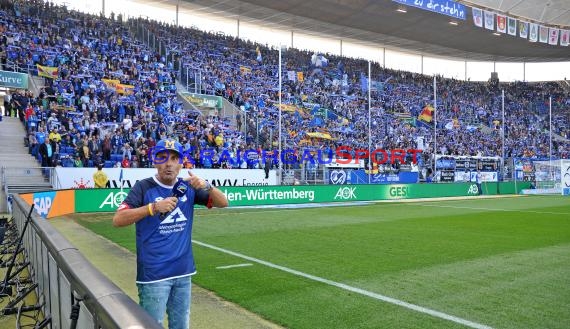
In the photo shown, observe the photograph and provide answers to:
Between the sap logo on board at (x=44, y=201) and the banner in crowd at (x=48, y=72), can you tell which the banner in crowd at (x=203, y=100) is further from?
the sap logo on board at (x=44, y=201)

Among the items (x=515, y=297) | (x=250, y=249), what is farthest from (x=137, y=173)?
(x=515, y=297)

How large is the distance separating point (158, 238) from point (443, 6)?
43.1 m

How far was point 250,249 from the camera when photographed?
11.0 meters

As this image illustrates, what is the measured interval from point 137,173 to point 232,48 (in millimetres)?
23924

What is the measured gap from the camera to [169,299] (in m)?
3.97

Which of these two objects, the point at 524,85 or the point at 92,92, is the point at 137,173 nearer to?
the point at 92,92

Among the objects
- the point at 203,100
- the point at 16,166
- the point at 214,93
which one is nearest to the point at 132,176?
the point at 16,166

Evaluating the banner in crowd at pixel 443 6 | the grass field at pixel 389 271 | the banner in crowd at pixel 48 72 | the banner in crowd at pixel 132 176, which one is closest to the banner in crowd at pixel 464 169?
the banner in crowd at pixel 443 6

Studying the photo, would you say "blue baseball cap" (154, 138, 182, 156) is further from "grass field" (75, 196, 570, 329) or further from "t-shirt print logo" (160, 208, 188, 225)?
"grass field" (75, 196, 570, 329)

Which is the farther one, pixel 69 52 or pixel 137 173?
pixel 69 52

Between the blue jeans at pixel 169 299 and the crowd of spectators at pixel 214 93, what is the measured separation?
63.4 ft

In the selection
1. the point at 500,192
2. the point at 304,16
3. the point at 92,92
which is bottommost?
the point at 500,192

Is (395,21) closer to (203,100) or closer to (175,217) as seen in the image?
(203,100)

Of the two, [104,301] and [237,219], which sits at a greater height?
[104,301]
